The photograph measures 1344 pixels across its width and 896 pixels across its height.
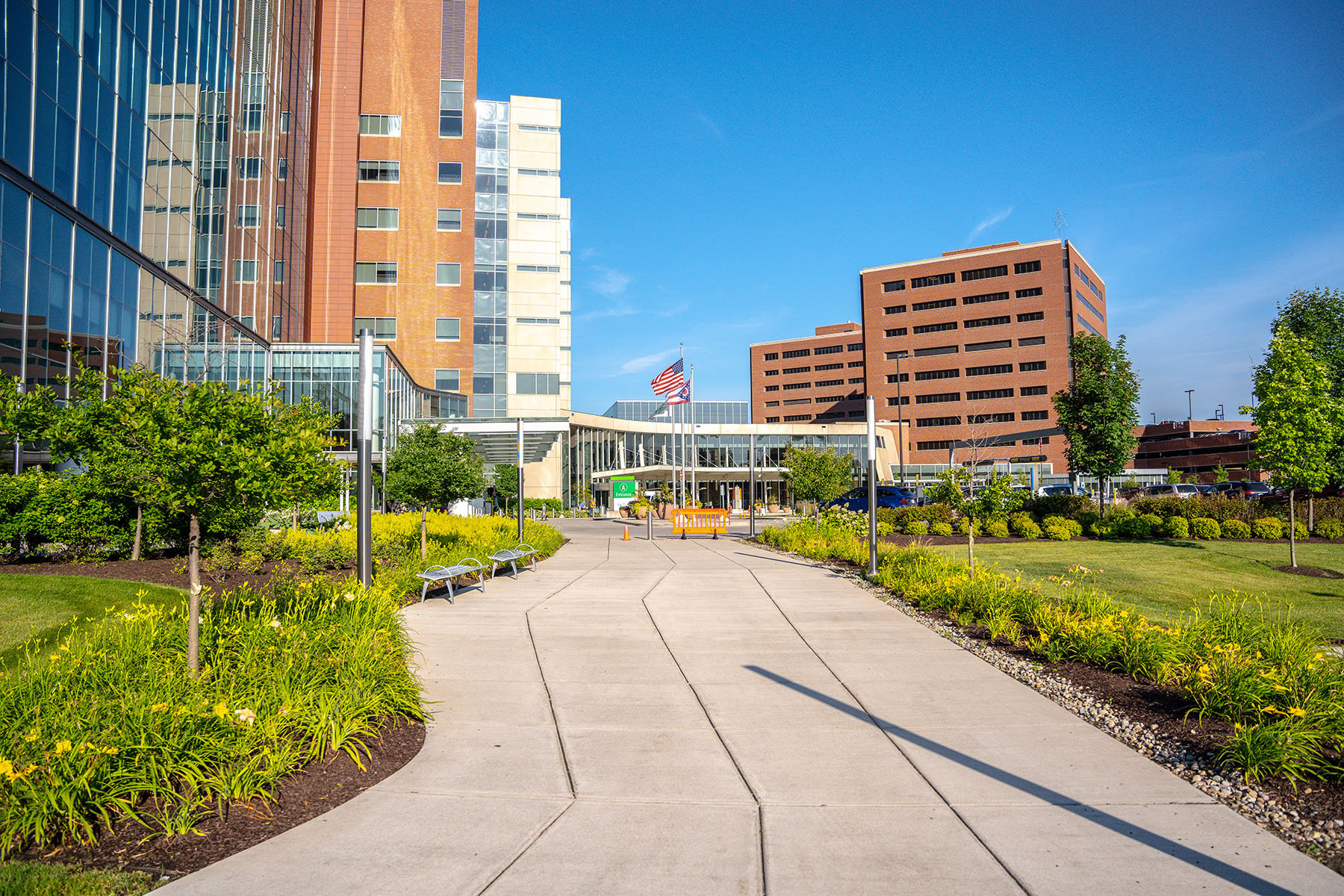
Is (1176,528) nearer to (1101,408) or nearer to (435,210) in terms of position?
(1101,408)

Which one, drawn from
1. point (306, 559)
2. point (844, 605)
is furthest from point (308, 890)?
point (306, 559)

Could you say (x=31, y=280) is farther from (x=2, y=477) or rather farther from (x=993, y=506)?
(x=993, y=506)

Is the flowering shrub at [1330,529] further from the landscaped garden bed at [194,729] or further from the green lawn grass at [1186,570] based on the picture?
the landscaped garden bed at [194,729]

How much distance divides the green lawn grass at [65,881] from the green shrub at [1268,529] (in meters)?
27.5

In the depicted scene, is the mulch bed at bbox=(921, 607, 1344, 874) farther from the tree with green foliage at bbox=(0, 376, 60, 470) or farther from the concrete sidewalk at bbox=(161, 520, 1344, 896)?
the tree with green foliage at bbox=(0, 376, 60, 470)

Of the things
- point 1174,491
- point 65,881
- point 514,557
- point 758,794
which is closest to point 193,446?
point 65,881

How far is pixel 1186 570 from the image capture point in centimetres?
1733

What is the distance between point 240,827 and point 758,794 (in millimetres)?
3028

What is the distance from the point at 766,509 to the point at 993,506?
142 ft

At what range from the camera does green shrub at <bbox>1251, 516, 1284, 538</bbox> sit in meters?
22.8

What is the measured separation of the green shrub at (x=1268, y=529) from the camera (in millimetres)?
22781

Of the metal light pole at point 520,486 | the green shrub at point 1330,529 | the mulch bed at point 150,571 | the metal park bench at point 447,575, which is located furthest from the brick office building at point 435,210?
the green shrub at point 1330,529

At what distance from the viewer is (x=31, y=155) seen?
18.5m

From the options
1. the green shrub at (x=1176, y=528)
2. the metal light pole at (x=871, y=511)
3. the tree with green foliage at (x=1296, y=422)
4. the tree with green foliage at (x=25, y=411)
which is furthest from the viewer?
the green shrub at (x=1176, y=528)
